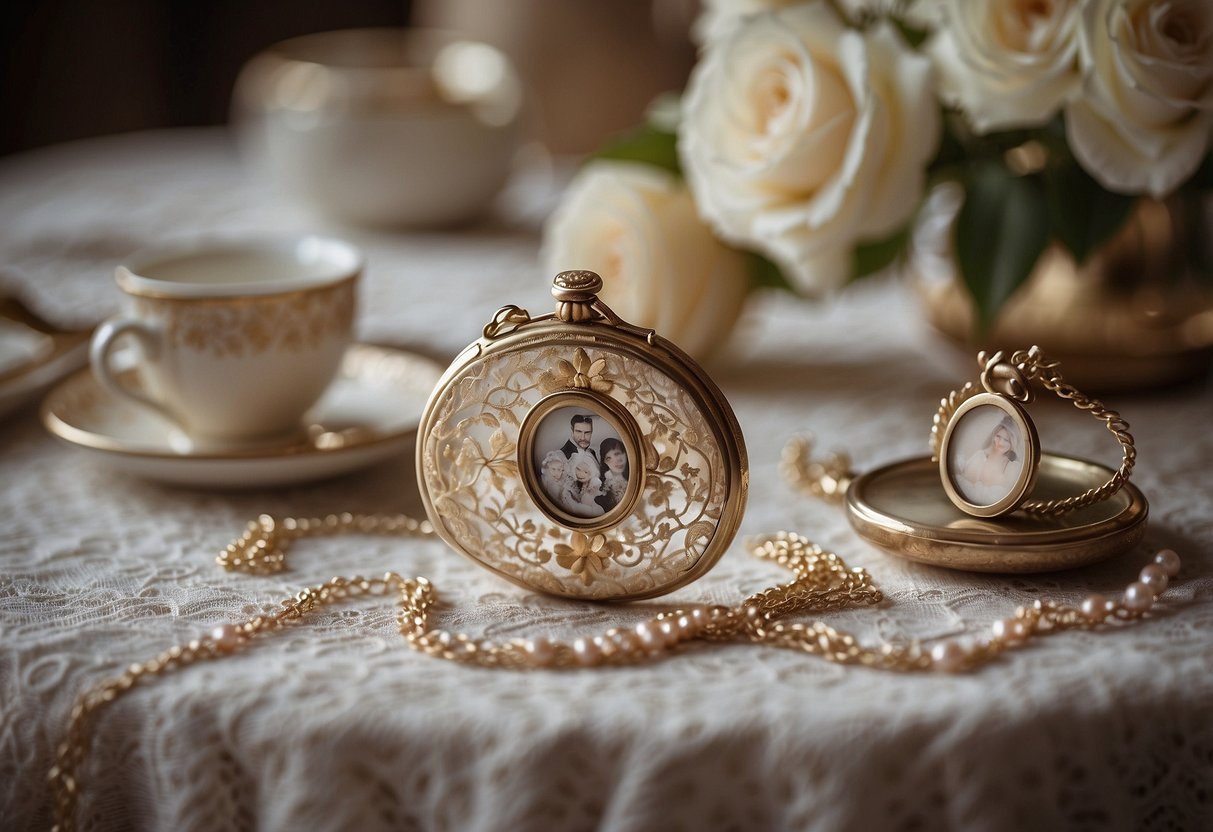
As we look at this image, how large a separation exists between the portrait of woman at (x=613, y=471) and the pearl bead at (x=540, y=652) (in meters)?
0.10

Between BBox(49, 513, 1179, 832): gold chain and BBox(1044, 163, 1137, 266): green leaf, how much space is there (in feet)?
1.14

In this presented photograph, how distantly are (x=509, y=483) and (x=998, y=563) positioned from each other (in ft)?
1.05

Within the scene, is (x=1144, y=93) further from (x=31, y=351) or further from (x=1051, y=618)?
(x=31, y=351)

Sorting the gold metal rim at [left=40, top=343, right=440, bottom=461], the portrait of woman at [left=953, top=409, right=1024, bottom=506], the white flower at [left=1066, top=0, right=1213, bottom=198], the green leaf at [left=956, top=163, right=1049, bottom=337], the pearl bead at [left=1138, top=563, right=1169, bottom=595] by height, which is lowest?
the gold metal rim at [left=40, top=343, right=440, bottom=461]

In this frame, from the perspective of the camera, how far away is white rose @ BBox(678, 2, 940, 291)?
3.16ft

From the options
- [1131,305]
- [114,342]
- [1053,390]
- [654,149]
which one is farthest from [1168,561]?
[114,342]

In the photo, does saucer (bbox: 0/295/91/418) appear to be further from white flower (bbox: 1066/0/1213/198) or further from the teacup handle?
white flower (bbox: 1066/0/1213/198)

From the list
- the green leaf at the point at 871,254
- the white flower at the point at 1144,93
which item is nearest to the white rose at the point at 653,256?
the green leaf at the point at 871,254

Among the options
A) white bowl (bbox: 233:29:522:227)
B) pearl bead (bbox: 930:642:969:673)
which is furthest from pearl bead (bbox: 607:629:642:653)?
white bowl (bbox: 233:29:522:227)

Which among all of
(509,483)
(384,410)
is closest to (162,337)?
(384,410)

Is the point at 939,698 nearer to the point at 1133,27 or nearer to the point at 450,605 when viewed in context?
the point at 450,605

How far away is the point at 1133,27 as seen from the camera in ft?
2.98

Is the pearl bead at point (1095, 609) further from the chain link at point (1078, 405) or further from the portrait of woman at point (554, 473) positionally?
the portrait of woman at point (554, 473)

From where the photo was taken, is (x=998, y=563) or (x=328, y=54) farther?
(x=328, y=54)
